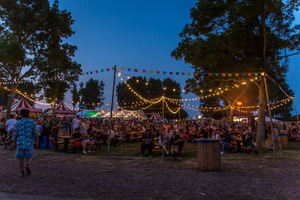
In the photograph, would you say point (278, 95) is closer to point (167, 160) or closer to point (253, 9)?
point (253, 9)

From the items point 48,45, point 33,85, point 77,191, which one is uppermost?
point 48,45

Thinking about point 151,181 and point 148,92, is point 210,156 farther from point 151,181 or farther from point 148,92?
point 148,92

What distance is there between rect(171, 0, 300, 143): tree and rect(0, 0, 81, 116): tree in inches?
390

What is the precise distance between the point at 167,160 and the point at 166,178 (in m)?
2.85

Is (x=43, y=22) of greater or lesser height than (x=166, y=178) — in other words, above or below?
above

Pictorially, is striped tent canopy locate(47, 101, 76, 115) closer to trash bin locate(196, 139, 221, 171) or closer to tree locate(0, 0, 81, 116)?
tree locate(0, 0, 81, 116)

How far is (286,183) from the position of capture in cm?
498

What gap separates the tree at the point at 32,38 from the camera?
46.7 feet

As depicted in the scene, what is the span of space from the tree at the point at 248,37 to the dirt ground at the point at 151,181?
8.05m

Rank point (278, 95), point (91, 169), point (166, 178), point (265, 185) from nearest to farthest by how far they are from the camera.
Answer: point (265, 185) → point (166, 178) → point (91, 169) → point (278, 95)

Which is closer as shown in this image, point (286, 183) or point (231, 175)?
point (286, 183)

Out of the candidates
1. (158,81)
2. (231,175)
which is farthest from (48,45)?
(158,81)

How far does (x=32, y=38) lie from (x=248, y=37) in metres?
15.2

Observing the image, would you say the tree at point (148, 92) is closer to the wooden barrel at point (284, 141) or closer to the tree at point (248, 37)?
the tree at point (248, 37)
